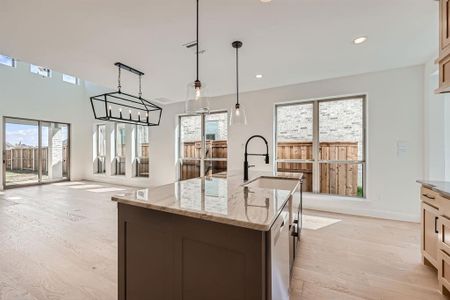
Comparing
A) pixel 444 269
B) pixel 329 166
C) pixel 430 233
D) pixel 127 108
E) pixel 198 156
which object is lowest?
pixel 444 269

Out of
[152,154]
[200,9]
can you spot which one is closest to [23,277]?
[200,9]

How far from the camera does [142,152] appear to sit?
723 centimetres

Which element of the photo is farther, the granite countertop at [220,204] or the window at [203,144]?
the window at [203,144]

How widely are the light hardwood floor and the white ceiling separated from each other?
8.86ft

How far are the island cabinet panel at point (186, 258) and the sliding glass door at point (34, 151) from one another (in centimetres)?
781

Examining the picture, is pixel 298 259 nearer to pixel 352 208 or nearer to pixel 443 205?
pixel 443 205

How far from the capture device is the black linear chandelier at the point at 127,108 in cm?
348

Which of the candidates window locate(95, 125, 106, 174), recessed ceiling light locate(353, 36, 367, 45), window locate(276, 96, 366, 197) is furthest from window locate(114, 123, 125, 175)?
recessed ceiling light locate(353, 36, 367, 45)

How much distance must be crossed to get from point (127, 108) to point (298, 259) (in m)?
6.82

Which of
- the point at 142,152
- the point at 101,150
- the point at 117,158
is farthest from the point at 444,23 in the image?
the point at 101,150

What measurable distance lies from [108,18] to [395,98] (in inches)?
183

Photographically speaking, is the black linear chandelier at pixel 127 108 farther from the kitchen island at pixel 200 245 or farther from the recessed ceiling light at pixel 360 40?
the recessed ceiling light at pixel 360 40

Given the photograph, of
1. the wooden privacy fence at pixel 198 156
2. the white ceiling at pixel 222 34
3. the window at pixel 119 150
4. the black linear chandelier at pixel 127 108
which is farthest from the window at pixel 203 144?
the window at pixel 119 150

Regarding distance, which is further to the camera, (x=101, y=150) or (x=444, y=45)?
(x=101, y=150)
